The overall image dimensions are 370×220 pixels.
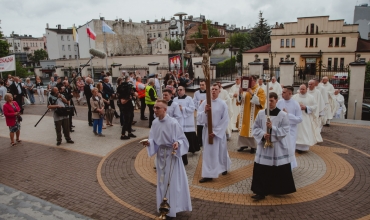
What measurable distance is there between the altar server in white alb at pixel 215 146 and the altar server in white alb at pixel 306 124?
9.12ft

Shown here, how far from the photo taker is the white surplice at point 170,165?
525 centimetres

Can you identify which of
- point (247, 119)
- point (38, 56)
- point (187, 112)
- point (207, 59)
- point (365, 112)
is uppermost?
point (38, 56)

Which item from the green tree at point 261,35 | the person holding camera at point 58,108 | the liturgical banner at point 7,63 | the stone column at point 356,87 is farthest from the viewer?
the green tree at point 261,35

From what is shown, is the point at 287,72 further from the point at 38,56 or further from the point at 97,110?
the point at 38,56

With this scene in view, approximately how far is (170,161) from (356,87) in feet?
44.2

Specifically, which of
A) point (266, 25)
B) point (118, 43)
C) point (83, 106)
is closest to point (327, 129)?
point (83, 106)

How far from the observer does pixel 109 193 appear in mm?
6465

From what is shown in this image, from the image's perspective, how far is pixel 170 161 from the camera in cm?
529

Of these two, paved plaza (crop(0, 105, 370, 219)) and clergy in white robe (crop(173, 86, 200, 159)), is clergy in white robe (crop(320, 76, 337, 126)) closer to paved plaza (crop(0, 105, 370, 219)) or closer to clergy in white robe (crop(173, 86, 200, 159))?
paved plaza (crop(0, 105, 370, 219))

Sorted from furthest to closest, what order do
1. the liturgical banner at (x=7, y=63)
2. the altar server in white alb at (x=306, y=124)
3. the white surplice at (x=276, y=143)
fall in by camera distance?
the liturgical banner at (x=7, y=63)
the altar server in white alb at (x=306, y=124)
the white surplice at (x=276, y=143)

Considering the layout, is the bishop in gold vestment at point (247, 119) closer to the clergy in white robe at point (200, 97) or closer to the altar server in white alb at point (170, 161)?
the clergy in white robe at point (200, 97)

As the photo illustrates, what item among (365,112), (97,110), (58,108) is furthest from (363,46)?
(58,108)

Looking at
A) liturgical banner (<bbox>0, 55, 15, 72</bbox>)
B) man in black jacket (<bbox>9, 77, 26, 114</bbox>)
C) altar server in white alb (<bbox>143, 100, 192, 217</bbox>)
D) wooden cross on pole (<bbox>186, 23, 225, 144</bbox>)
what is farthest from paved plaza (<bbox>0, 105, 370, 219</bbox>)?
liturgical banner (<bbox>0, 55, 15, 72</bbox>)

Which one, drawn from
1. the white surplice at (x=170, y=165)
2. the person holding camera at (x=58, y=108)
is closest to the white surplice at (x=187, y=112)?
the white surplice at (x=170, y=165)
